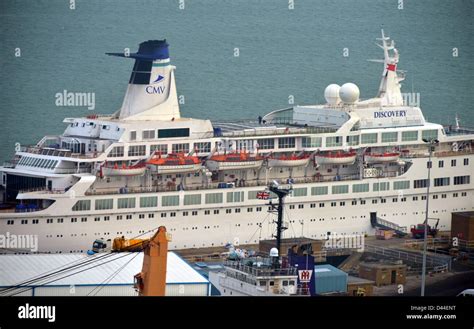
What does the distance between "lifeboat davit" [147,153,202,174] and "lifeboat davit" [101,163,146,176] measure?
1.72 ft

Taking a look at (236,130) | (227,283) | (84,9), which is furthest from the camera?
(84,9)

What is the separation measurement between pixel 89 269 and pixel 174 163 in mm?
13862

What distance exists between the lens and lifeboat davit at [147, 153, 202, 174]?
44.8 meters

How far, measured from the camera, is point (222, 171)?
46781mm

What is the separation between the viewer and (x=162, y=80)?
151ft

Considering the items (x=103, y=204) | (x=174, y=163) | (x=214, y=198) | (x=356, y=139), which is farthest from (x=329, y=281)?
(x=356, y=139)

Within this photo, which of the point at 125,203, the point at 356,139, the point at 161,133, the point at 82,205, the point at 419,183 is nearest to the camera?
the point at 82,205

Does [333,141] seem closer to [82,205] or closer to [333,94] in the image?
[333,94]

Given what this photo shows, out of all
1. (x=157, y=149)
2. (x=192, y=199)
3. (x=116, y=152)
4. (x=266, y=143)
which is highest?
(x=266, y=143)

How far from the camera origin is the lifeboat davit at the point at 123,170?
4381cm
